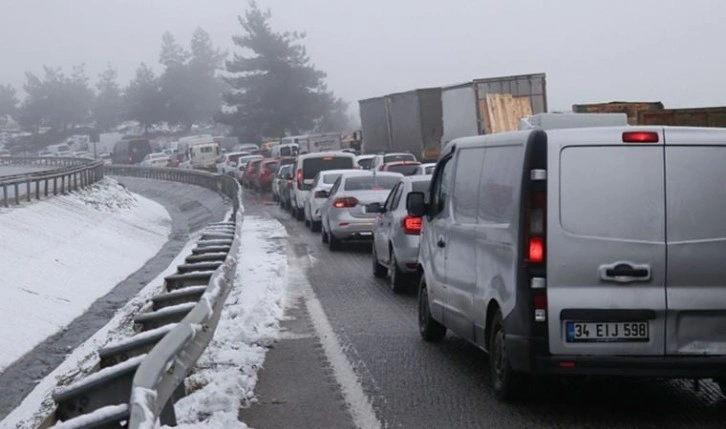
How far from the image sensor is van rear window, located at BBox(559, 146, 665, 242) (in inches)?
323

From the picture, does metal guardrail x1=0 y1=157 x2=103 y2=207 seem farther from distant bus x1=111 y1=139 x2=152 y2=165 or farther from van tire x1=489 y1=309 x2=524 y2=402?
distant bus x1=111 y1=139 x2=152 y2=165

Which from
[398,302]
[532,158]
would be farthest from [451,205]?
[398,302]

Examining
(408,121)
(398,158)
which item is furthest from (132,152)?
(398,158)

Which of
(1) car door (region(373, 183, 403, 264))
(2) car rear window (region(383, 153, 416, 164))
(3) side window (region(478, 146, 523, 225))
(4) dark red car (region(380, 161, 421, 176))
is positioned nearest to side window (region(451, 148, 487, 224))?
(3) side window (region(478, 146, 523, 225))

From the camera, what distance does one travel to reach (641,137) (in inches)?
324

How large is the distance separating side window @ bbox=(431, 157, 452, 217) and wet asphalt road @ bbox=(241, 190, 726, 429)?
1.37 m

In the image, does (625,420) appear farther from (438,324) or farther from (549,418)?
(438,324)

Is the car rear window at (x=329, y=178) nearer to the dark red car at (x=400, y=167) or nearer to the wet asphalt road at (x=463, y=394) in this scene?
the dark red car at (x=400, y=167)

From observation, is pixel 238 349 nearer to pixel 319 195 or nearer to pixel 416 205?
pixel 416 205

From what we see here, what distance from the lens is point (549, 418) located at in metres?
8.61

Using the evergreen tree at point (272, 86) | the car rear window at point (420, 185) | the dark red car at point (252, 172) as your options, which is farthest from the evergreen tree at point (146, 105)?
the car rear window at point (420, 185)

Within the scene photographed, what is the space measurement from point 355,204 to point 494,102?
1150 centimetres

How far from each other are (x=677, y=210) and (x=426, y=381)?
113 inches

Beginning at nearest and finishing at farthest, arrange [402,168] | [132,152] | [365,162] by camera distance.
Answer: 1. [402,168]
2. [365,162]
3. [132,152]
